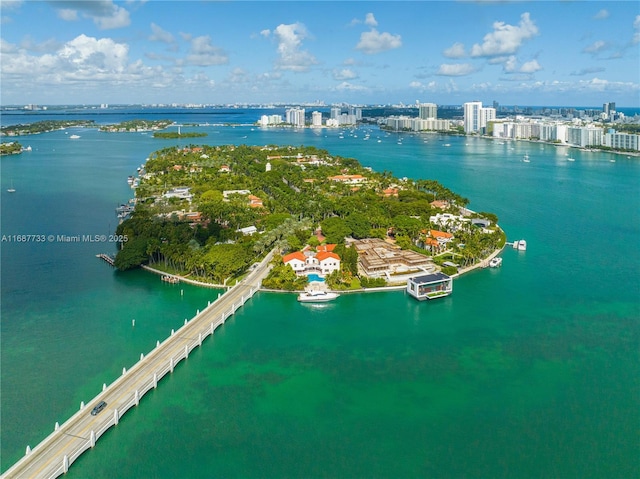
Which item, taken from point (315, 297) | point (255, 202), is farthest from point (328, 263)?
point (255, 202)

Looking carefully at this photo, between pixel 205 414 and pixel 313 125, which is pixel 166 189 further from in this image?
pixel 313 125

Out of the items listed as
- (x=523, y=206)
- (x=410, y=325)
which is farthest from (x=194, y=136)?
(x=410, y=325)

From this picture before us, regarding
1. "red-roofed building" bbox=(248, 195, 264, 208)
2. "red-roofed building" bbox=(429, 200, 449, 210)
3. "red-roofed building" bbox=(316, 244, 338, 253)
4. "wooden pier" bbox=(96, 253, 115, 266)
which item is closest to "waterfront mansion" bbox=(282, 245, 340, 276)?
"red-roofed building" bbox=(316, 244, 338, 253)

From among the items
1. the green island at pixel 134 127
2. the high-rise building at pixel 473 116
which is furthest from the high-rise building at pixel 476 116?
the green island at pixel 134 127

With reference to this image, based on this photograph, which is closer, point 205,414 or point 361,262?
point 205,414

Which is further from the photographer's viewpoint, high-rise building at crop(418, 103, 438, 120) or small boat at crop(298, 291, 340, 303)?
high-rise building at crop(418, 103, 438, 120)

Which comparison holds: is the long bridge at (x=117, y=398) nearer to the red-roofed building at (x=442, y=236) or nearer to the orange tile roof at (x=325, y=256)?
the orange tile roof at (x=325, y=256)

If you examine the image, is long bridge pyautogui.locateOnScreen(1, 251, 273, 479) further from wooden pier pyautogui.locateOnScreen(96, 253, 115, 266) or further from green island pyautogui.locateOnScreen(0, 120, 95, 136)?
green island pyautogui.locateOnScreen(0, 120, 95, 136)
